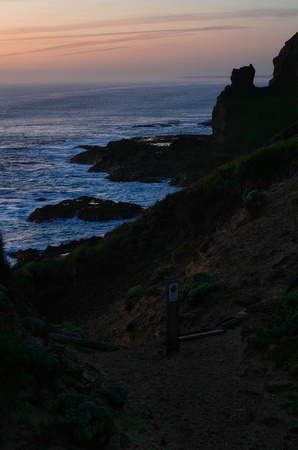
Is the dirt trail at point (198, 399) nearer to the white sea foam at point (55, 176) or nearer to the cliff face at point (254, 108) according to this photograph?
the white sea foam at point (55, 176)

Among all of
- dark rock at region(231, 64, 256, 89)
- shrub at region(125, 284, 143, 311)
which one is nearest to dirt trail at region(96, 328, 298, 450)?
shrub at region(125, 284, 143, 311)

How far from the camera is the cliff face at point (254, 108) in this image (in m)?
65.1

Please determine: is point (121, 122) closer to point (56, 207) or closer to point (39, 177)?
point (39, 177)

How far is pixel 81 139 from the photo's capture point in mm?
84875

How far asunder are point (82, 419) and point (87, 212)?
31.7 m

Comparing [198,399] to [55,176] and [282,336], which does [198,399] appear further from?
[55,176]

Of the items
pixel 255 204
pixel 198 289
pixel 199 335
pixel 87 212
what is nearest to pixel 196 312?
pixel 198 289

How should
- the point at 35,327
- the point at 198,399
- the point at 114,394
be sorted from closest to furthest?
the point at 114,394 < the point at 198,399 < the point at 35,327

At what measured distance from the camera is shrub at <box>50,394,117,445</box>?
18.1 feet

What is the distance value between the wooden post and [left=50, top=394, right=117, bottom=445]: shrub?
3.26 m

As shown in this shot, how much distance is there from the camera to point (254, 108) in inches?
2734

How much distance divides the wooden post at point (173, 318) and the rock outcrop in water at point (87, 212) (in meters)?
27.7

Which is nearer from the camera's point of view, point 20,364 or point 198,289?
point 20,364

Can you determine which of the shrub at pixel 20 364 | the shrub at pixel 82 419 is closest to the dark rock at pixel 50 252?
the shrub at pixel 20 364
